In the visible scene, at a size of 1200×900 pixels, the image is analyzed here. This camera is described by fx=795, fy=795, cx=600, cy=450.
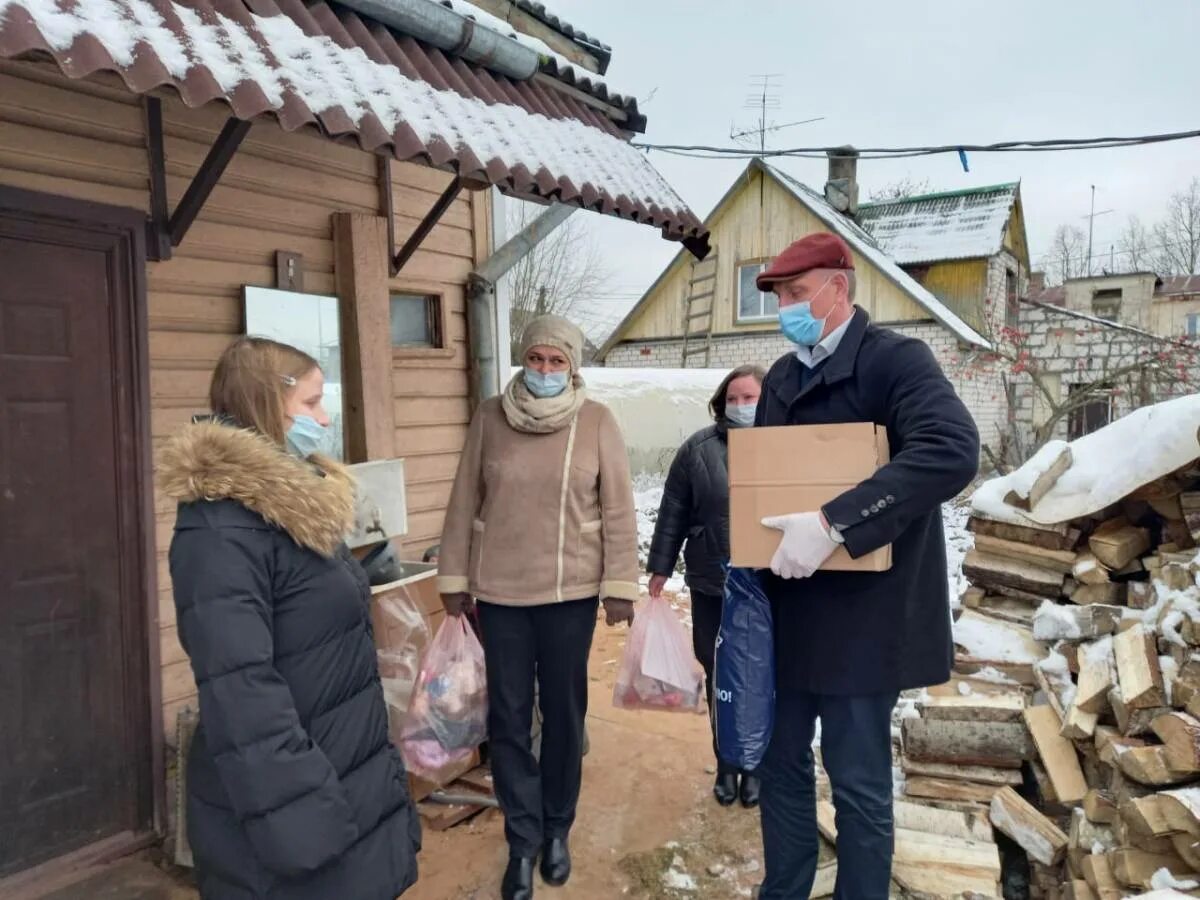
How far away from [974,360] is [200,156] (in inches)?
513

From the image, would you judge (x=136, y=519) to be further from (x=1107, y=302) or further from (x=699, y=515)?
(x=1107, y=302)

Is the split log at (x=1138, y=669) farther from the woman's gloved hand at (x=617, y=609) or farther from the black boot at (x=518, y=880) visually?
the black boot at (x=518, y=880)

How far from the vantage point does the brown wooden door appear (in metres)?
2.55

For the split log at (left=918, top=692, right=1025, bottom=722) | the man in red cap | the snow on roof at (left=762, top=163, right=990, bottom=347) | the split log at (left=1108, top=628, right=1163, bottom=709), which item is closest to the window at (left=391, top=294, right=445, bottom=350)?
the man in red cap

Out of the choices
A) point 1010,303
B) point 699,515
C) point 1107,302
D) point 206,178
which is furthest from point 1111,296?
point 206,178

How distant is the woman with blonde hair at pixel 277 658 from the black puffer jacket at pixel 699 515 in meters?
1.59

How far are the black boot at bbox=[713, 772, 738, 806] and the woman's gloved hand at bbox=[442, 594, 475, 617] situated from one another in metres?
1.39

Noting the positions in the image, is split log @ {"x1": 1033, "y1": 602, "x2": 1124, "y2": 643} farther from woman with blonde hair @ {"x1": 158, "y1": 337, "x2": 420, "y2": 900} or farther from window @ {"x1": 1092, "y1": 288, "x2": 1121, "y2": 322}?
window @ {"x1": 1092, "y1": 288, "x2": 1121, "y2": 322}

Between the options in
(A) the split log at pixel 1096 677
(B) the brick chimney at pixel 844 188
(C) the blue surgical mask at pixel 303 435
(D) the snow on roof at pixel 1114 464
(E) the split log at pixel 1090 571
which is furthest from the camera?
(B) the brick chimney at pixel 844 188

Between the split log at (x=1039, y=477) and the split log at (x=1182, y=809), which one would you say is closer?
the split log at (x=1182, y=809)

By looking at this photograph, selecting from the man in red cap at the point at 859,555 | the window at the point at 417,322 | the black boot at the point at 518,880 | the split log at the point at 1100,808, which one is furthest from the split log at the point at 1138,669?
the window at the point at 417,322

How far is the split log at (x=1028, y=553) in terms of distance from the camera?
14.2 ft

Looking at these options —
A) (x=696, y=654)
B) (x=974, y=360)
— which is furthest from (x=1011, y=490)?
(x=974, y=360)

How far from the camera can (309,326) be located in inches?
135
